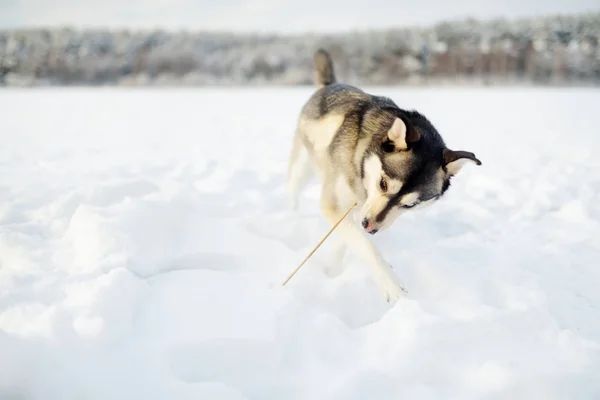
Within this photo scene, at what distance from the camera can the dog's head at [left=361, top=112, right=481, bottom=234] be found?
3.32 metres

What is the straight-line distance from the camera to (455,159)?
134 inches

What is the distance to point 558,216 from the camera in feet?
17.4

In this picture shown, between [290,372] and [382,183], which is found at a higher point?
[382,183]

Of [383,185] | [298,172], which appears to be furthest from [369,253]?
[298,172]

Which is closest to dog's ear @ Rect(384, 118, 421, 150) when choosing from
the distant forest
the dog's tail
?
the dog's tail

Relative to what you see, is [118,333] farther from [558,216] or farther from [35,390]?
[558,216]

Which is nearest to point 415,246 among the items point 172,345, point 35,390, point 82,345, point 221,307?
point 221,307

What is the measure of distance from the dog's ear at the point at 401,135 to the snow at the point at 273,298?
1060 mm

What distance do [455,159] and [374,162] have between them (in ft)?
2.03

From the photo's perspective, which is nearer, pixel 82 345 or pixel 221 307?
pixel 82 345

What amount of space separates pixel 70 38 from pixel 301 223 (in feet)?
293

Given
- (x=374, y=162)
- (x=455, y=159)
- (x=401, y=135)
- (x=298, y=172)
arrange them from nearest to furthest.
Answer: (x=401, y=135), (x=455, y=159), (x=374, y=162), (x=298, y=172)

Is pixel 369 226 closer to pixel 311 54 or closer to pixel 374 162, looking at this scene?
pixel 374 162

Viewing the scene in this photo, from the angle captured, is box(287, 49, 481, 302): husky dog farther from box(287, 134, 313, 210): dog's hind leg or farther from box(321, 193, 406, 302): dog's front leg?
box(287, 134, 313, 210): dog's hind leg
